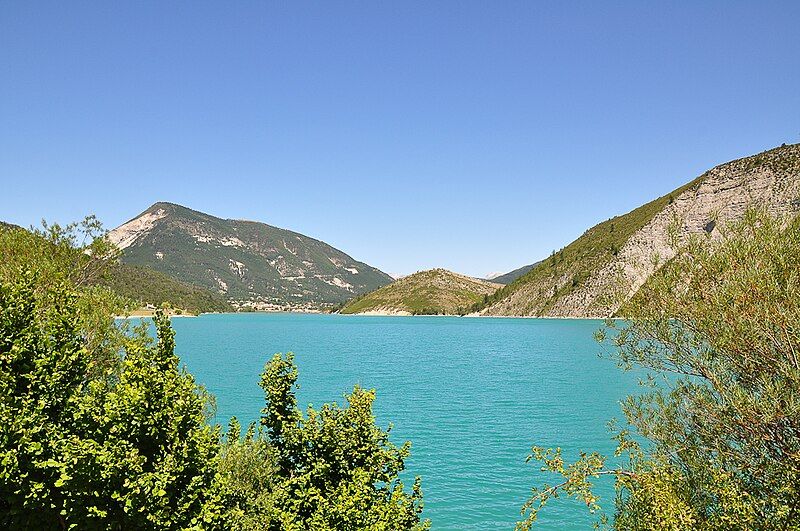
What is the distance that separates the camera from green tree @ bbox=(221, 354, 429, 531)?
17359 mm

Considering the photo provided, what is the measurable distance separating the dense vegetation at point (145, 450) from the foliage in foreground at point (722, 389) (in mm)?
9288

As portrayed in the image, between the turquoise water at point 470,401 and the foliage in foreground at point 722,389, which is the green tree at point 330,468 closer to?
the foliage in foreground at point 722,389

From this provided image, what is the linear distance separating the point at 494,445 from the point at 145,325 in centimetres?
4044

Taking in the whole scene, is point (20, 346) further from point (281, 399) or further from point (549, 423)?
point (549, 423)

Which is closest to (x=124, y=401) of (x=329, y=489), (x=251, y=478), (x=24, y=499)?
(x=24, y=499)

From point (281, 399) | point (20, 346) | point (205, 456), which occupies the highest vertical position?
point (20, 346)

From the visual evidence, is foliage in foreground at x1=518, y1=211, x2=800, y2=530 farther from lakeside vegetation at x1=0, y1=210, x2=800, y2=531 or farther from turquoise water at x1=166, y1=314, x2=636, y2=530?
turquoise water at x1=166, y1=314, x2=636, y2=530

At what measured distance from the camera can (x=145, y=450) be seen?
17500mm

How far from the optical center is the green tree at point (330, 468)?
17.4 metres

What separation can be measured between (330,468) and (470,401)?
217 ft

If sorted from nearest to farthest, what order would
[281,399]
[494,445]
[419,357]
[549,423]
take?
[281,399]
[494,445]
[549,423]
[419,357]

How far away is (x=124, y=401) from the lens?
56.0ft

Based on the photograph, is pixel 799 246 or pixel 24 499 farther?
pixel 799 246

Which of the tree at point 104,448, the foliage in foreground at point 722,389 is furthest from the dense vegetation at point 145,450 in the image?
the foliage in foreground at point 722,389
